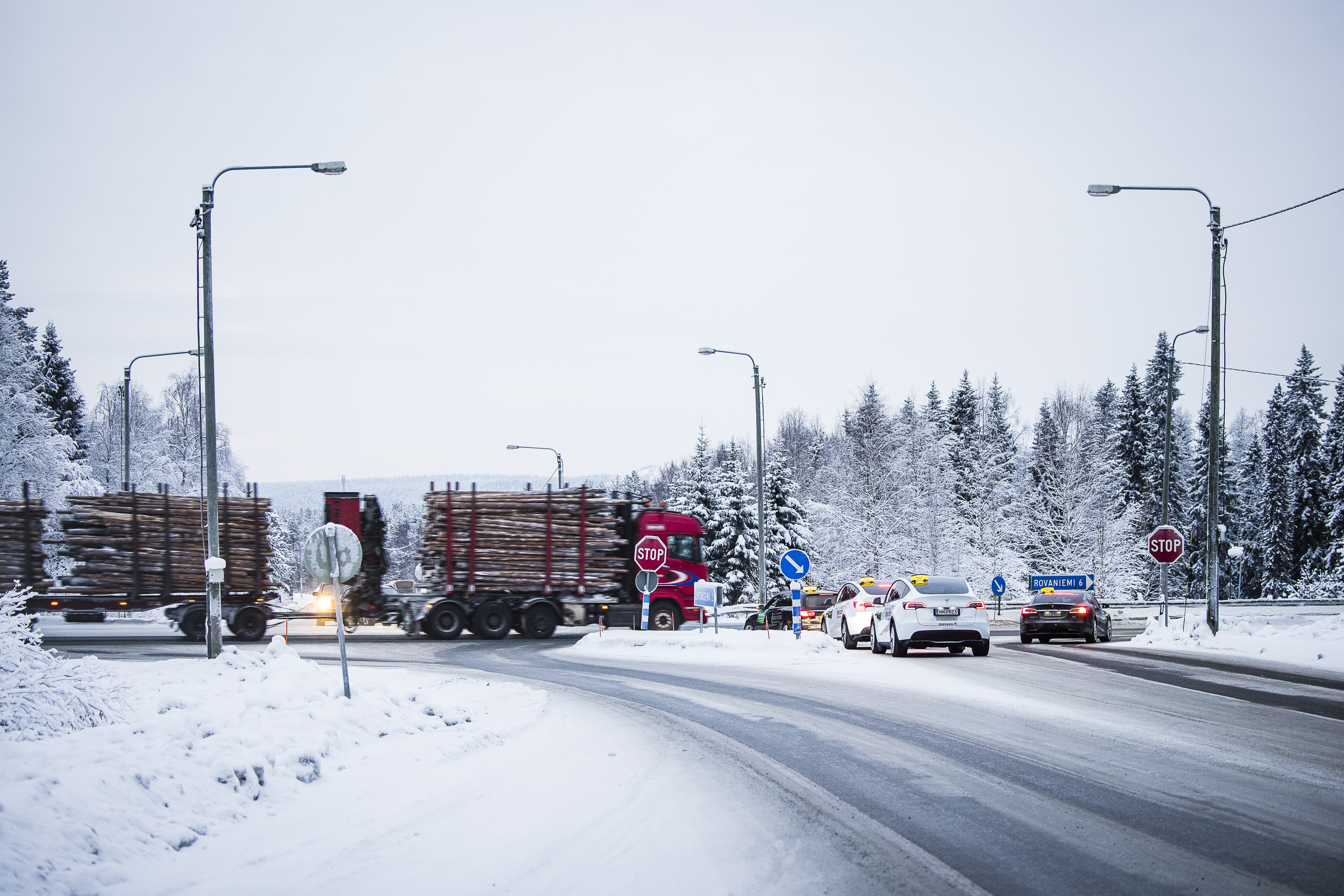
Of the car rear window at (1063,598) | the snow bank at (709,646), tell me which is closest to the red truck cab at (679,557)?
the snow bank at (709,646)

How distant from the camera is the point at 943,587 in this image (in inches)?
805

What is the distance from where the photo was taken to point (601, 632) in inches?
1033

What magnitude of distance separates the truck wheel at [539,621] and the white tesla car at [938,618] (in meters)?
10.8

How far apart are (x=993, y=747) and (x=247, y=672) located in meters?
8.10

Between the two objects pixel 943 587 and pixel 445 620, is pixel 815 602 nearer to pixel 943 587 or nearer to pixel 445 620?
pixel 445 620

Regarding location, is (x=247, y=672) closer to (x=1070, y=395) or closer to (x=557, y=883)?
(x=557, y=883)

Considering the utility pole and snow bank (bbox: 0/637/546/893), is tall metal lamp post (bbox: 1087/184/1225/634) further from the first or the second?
snow bank (bbox: 0/637/546/893)

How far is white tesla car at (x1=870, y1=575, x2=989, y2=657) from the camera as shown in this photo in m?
20.0

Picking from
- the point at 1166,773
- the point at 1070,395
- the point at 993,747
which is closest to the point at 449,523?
the point at 993,747

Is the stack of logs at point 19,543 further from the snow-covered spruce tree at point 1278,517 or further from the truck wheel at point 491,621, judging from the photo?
the snow-covered spruce tree at point 1278,517

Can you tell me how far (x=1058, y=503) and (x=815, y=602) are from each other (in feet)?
71.7

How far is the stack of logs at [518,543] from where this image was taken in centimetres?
2736

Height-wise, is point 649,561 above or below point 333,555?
below

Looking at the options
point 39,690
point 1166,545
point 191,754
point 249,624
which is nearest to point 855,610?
point 1166,545
